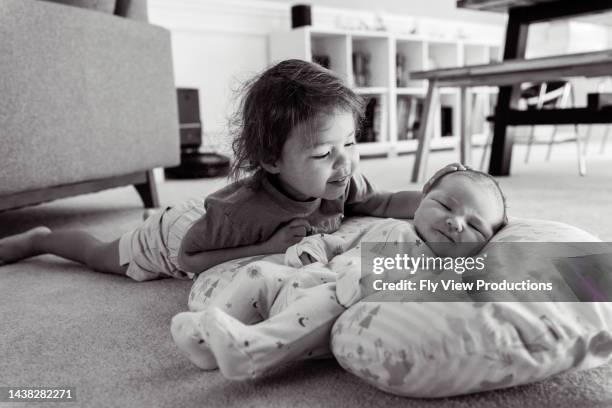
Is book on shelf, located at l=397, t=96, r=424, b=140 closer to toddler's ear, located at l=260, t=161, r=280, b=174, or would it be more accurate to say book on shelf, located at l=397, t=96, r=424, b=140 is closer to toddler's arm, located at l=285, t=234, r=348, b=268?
toddler's ear, located at l=260, t=161, r=280, b=174

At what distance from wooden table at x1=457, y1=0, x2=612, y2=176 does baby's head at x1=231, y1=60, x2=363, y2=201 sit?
2.12 metres

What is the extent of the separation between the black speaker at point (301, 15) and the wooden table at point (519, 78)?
4.86ft

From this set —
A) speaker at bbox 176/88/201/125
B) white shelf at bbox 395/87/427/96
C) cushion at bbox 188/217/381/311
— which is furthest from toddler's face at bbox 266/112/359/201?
white shelf at bbox 395/87/427/96

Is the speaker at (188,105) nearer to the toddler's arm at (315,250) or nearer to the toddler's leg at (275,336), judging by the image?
the toddler's arm at (315,250)

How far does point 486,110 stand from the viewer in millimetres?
5352

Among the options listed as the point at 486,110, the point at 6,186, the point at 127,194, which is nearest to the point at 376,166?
the point at 127,194

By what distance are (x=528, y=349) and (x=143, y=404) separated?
42cm

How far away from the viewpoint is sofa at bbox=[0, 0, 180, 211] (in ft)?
5.22

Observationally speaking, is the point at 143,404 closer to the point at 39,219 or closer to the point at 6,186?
the point at 6,186

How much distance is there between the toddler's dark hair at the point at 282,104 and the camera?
1.00 m

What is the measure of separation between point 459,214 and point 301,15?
11.4ft

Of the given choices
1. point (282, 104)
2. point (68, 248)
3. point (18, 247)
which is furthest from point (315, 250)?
point (18, 247)

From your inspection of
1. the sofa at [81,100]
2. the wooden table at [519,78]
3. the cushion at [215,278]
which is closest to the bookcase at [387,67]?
the wooden table at [519,78]

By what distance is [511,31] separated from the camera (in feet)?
10.1
